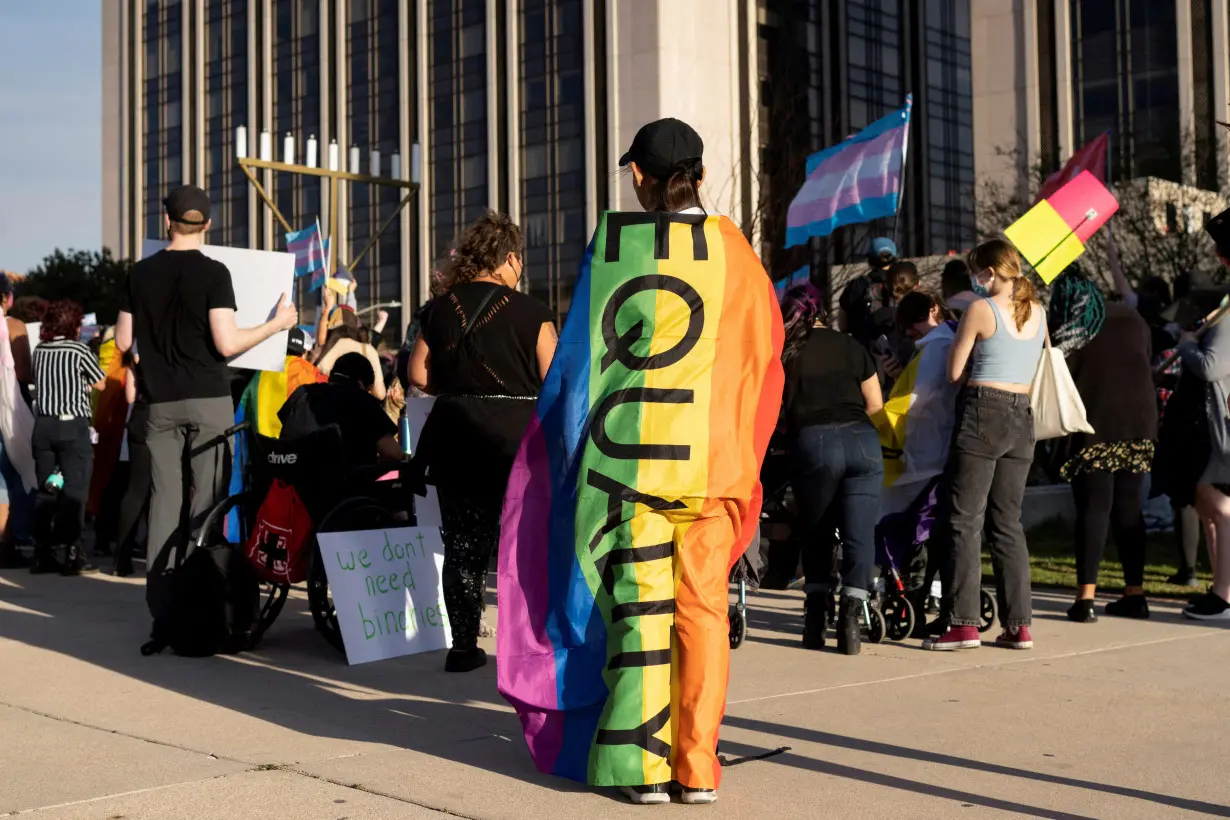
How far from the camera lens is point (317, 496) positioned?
7.32m

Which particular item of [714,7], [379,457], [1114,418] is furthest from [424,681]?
[714,7]

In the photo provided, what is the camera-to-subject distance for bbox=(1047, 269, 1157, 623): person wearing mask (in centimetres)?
829

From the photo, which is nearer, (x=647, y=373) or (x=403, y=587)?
(x=647, y=373)

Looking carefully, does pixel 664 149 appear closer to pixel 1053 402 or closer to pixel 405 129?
pixel 1053 402

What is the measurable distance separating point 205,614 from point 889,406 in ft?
11.4

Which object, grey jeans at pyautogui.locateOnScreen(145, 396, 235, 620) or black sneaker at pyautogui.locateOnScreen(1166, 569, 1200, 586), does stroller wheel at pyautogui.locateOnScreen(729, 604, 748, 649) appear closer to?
grey jeans at pyautogui.locateOnScreen(145, 396, 235, 620)

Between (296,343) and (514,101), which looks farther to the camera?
(514,101)

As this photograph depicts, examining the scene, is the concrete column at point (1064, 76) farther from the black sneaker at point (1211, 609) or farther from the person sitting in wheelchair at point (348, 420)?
the person sitting in wheelchair at point (348, 420)

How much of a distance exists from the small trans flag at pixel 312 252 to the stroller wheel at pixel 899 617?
1279 centimetres

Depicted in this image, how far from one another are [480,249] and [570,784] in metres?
2.76

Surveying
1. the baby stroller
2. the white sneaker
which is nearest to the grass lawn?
the baby stroller

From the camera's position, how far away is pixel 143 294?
7320 mm

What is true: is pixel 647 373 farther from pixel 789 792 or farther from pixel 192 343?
pixel 192 343

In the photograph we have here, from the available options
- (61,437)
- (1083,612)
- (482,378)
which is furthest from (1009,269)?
(61,437)
